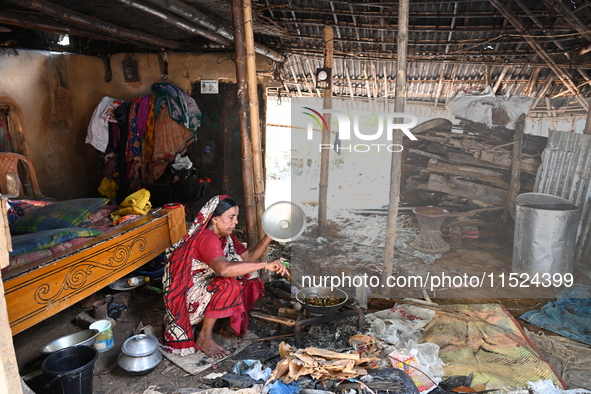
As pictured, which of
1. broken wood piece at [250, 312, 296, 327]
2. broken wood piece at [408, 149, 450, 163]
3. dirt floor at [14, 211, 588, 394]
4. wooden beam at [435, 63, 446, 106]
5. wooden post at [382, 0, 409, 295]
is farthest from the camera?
broken wood piece at [408, 149, 450, 163]

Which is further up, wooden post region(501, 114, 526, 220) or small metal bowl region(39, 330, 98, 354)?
wooden post region(501, 114, 526, 220)

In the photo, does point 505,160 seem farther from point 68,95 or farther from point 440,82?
point 68,95

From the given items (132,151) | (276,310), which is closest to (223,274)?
(276,310)

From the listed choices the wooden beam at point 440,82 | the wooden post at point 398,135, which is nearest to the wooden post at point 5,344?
the wooden post at point 398,135

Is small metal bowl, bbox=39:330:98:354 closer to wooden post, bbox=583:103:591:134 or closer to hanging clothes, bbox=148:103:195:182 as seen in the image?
hanging clothes, bbox=148:103:195:182

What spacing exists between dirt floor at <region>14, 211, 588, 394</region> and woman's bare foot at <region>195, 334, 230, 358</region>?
0.28ft

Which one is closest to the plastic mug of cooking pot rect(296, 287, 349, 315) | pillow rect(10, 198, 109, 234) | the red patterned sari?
the red patterned sari

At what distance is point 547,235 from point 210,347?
402 cm

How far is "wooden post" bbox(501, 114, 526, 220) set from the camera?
19.4 feet

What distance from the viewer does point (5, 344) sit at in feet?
5.76

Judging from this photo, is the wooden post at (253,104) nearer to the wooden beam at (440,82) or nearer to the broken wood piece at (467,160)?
the wooden beam at (440,82)

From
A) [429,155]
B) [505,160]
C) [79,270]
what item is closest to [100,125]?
[79,270]

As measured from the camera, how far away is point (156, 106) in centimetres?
579

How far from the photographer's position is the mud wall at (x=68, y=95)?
5.45 meters
